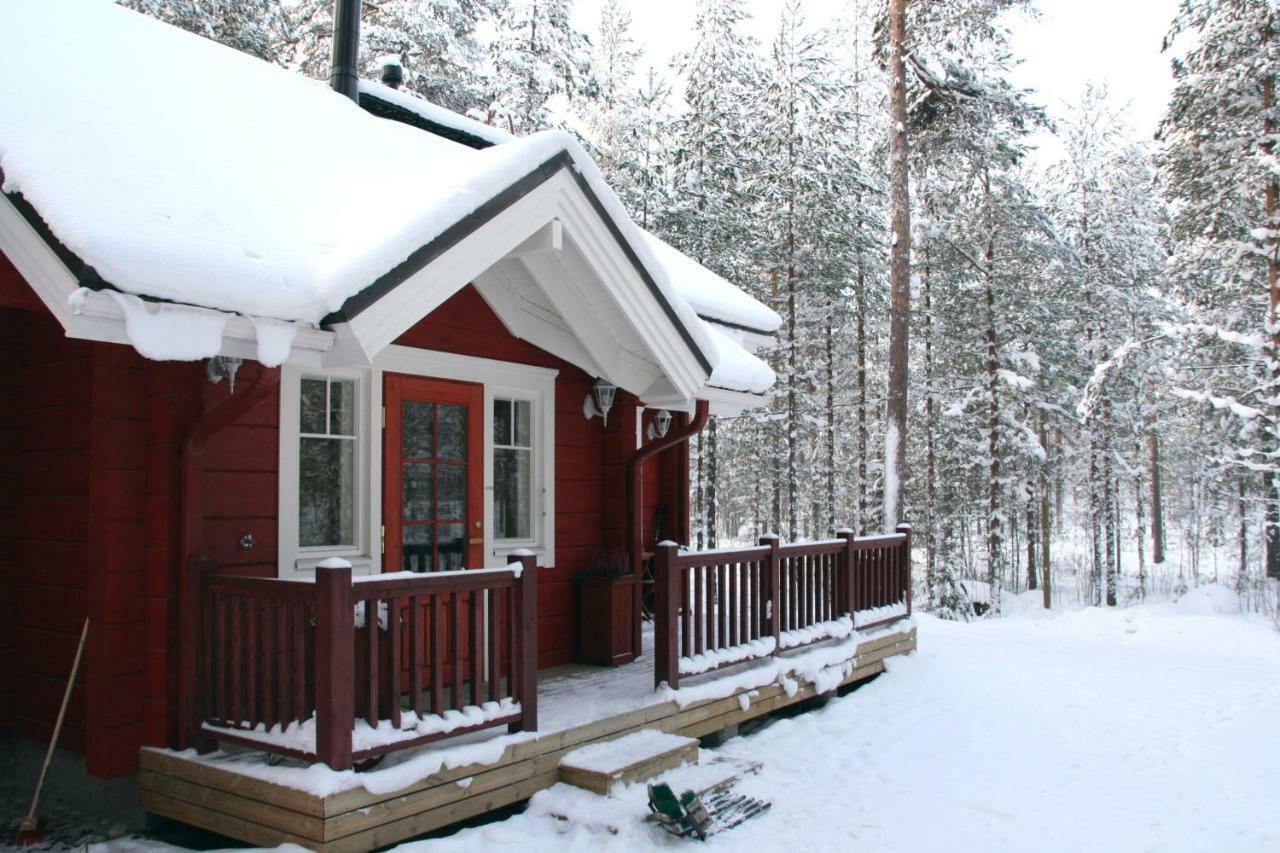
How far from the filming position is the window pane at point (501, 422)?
6359mm

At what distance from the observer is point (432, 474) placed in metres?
5.81

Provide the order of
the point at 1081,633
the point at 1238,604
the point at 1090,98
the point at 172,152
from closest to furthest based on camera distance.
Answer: the point at 172,152 → the point at 1081,633 → the point at 1238,604 → the point at 1090,98

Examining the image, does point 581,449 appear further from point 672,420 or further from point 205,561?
point 205,561

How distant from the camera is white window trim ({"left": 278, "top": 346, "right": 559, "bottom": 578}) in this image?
4.94m

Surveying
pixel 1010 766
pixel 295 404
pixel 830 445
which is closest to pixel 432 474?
pixel 295 404

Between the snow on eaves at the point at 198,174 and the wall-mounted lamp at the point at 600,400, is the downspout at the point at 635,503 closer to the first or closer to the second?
the wall-mounted lamp at the point at 600,400

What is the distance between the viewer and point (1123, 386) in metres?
22.0

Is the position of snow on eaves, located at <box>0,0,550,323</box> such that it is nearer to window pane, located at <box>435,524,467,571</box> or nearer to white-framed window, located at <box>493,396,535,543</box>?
white-framed window, located at <box>493,396,535,543</box>

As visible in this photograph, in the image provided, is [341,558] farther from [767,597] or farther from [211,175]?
[767,597]

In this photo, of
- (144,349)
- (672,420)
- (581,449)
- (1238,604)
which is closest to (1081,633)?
(1238,604)

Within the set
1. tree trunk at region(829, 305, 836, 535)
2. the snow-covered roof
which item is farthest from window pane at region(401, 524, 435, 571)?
tree trunk at region(829, 305, 836, 535)

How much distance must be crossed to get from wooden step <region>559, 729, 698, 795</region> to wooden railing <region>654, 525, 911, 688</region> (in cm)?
59

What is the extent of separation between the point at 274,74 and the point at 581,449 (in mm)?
3533

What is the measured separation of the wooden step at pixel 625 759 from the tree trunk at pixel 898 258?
30.1 feet
